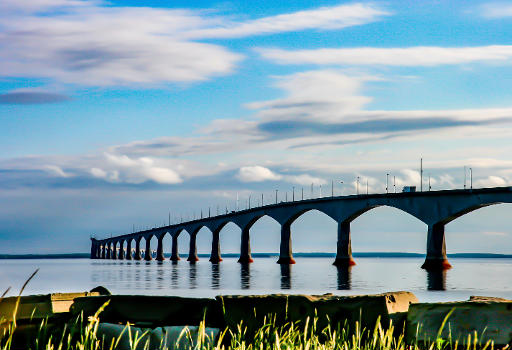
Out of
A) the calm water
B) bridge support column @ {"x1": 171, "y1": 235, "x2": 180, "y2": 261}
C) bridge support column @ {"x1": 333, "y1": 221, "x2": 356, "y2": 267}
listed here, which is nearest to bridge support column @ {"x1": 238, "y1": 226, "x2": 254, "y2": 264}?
bridge support column @ {"x1": 333, "y1": 221, "x2": 356, "y2": 267}

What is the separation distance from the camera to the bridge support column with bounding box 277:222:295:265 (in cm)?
12506

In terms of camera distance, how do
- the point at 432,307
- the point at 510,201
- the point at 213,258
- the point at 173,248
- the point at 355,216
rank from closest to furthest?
the point at 432,307, the point at 510,201, the point at 355,216, the point at 213,258, the point at 173,248

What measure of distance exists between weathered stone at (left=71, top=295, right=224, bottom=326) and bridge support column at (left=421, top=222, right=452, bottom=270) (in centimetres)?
8903

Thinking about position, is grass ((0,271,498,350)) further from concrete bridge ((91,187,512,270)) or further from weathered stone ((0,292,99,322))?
concrete bridge ((91,187,512,270))

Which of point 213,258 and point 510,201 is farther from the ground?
point 510,201

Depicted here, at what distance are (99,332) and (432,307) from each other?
2.65m

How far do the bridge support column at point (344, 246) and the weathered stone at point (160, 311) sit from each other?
104195 mm

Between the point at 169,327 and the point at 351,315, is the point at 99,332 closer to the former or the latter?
the point at 169,327

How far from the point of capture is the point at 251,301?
6.07 meters

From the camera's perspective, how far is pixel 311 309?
6.12 meters

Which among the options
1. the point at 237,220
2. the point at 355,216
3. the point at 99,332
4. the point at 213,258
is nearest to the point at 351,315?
the point at 99,332

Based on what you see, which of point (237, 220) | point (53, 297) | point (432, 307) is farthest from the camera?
point (237, 220)

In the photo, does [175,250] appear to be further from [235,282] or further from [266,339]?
[266,339]

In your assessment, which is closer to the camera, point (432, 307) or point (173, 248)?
point (432, 307)
